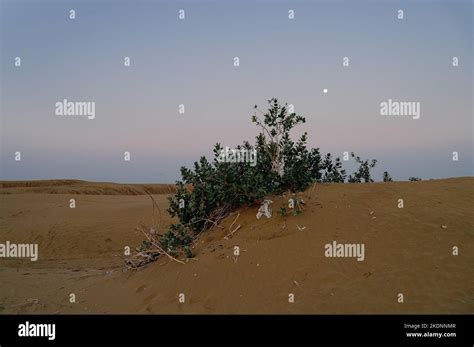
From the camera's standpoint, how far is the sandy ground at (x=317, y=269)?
177 inches

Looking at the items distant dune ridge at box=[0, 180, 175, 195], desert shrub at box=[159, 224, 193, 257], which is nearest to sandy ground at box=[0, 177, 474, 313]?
desert shrub at box=[159, 224, 193, 257]

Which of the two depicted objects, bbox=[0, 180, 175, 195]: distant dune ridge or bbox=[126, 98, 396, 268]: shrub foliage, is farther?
bbox=[0, 180, 175, 195]: distant dune ridge

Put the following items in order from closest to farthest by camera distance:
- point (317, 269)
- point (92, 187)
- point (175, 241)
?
1. point (317, 269)
2. point (175, 241)
3. point (92, 187)

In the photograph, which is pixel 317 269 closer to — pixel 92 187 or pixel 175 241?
pixel 175 241

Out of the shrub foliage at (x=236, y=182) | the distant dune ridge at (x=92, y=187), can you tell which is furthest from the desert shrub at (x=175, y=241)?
the distant dune ridge at (x=92, y=187)

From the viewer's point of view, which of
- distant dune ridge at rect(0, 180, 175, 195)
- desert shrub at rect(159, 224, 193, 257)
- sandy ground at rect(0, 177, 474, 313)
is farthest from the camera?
distant dune ridge at rect(0, 180, 175, 195)

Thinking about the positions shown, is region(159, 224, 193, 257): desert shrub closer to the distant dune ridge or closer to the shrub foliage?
the shrub foliage

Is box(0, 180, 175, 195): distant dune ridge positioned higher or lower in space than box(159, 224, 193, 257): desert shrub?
higher

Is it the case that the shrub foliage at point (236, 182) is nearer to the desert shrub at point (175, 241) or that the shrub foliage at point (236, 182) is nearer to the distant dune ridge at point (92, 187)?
the desert shrub at point (175, 241)

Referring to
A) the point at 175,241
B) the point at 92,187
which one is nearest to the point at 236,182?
the point at 175,241

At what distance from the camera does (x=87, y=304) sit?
19.0ft

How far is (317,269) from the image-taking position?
16.4ft

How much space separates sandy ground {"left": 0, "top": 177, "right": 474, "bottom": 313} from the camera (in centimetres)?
449

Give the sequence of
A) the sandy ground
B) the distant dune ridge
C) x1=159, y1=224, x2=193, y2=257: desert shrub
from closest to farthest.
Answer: the sandy ground < x1=159, y1=224, x2=193, y2=257: desert shrub < the distant dune ridge
